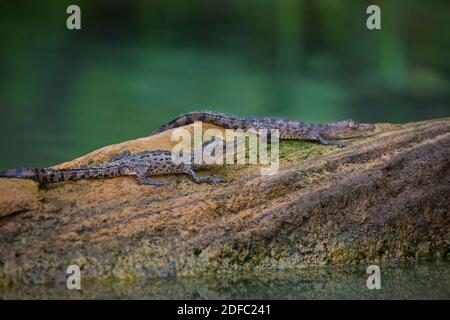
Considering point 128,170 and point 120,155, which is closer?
point 128,170

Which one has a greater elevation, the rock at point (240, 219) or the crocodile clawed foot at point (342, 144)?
the crocodile clawed foot at point (342, 144)

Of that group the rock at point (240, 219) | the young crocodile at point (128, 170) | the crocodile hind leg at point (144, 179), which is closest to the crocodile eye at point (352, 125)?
the rock at point (240, 219)

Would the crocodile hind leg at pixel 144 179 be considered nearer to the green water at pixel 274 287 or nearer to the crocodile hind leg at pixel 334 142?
the green water at pixel 274 287

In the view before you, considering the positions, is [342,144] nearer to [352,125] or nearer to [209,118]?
[352,125]

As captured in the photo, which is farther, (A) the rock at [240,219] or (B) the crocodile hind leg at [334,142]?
(B) the crocodile hind leg at [334,142]

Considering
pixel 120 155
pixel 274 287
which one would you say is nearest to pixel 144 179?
pixel 120 155

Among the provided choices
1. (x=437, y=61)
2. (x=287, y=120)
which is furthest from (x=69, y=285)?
(x=437, y=61)
